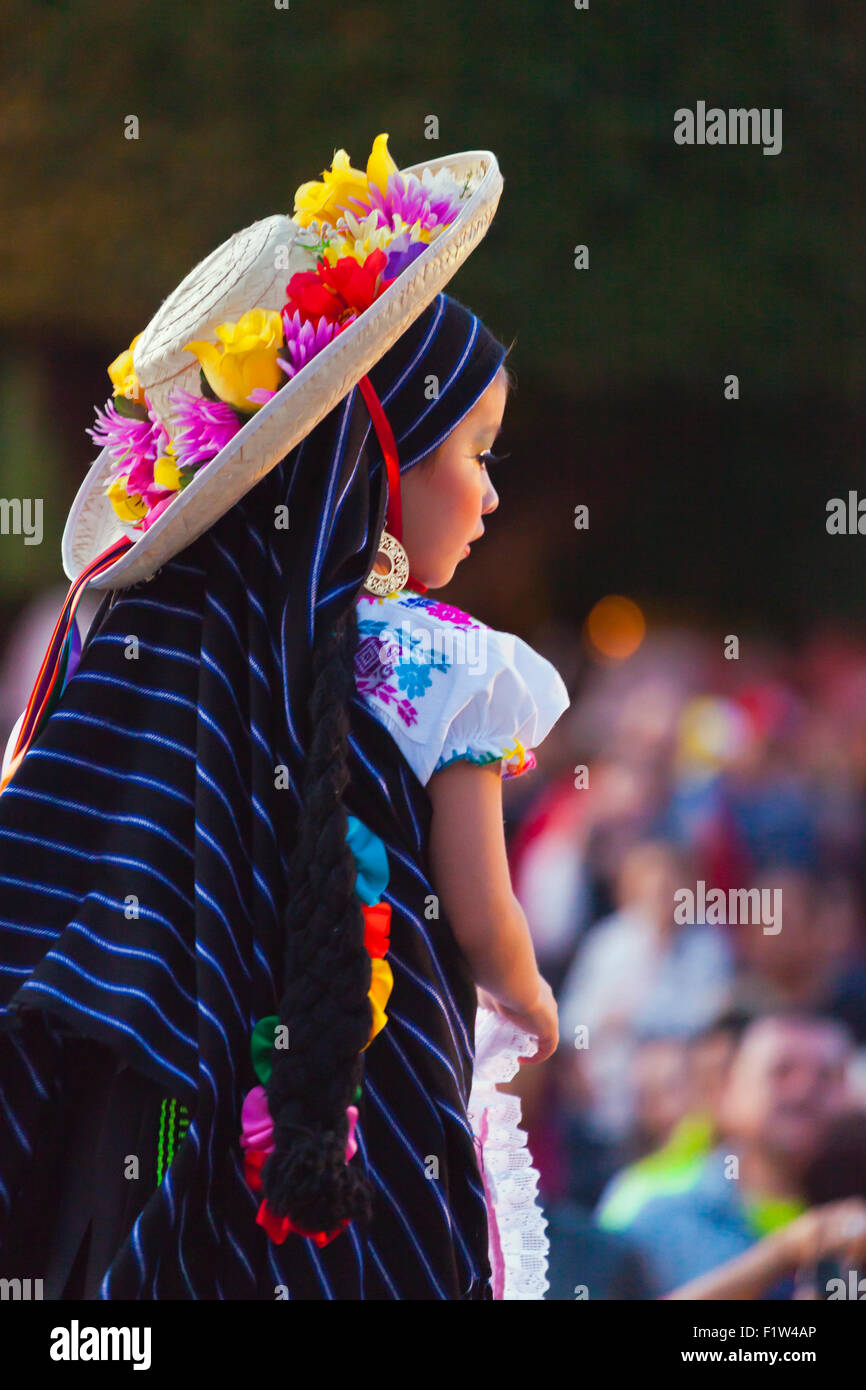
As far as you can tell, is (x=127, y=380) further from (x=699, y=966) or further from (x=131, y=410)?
(x=699, y=966)

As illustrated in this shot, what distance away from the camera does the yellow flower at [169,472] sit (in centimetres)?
164

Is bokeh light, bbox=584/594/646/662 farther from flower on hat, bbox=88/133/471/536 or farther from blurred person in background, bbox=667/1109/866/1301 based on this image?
flower on hat, bbox=88/133/471/536

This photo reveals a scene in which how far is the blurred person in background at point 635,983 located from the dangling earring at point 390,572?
1.72 metres

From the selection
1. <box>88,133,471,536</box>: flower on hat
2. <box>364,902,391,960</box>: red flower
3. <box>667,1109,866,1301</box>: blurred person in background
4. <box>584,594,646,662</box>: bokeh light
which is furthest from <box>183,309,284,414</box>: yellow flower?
<box>584,594,646,662</box>: bokeh light

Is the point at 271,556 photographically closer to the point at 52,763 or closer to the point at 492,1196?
the point at 52,763

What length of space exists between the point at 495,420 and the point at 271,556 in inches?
13.4

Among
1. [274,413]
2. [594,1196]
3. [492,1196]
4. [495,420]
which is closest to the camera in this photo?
[274,413]

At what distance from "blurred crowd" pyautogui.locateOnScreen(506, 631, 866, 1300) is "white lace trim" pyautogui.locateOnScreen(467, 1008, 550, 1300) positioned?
88 cm

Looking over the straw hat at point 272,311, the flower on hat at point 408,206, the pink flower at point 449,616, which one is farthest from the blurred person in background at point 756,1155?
the flower on hat at point 408,206

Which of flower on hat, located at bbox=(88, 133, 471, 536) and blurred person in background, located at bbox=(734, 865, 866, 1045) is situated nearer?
flower on hat, located at bbox=(88, 133, 471, 536)

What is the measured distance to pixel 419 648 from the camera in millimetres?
1610

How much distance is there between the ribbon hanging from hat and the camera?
166 centimetres

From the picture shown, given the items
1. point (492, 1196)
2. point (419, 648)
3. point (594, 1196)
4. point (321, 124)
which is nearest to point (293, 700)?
point (419, 648)

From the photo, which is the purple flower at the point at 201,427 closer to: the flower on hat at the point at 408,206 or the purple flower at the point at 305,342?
the purple flower at the point at 305,342
